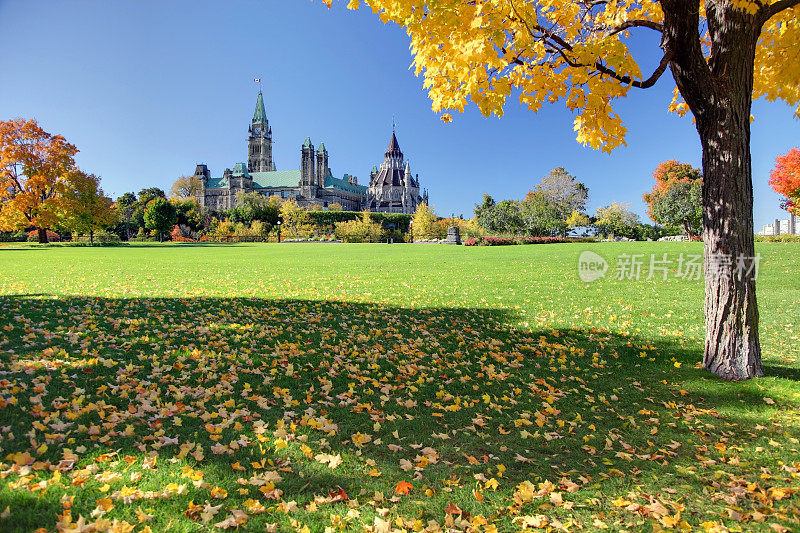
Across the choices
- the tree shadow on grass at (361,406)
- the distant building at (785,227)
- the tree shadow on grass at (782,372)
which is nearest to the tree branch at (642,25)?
the tree shadow on grass at (361,406)

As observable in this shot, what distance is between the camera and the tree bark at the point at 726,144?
4.56m

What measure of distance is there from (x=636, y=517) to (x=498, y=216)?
5322cm

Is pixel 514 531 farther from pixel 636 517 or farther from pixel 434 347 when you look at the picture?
pixel 434 347

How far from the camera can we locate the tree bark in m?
4.56

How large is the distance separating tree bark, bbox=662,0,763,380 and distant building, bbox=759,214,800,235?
51.9m

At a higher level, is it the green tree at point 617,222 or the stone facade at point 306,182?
the stone facade at point 306,182

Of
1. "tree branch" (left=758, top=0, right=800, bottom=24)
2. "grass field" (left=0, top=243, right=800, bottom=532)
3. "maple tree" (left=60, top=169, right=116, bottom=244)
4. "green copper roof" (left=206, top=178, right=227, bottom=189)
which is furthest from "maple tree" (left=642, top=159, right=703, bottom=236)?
"green copper roof" (left=206, top=178, right=227, bottom=189)

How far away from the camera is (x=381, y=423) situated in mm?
3867

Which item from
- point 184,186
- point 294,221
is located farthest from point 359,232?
point 184,186

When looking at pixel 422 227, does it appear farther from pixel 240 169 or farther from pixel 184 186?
pixel 240 169

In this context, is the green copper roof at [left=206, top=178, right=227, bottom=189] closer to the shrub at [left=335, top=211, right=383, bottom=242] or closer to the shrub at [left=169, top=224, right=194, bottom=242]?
the shrub at [left=169, top=224, right=194, bottom=242]

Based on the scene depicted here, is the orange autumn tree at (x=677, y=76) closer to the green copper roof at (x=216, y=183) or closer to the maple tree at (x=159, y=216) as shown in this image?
the maple tree at (x=159, y=216)

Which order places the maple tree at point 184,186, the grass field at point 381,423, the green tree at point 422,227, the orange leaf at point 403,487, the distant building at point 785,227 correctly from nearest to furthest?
the grass field at point 381,423 < the orange leaf at point 403,487 < the distant building at point 785,227 < the green tree at point 422,227 < the maple tree at point 184,186

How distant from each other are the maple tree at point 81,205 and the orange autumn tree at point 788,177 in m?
61.4
